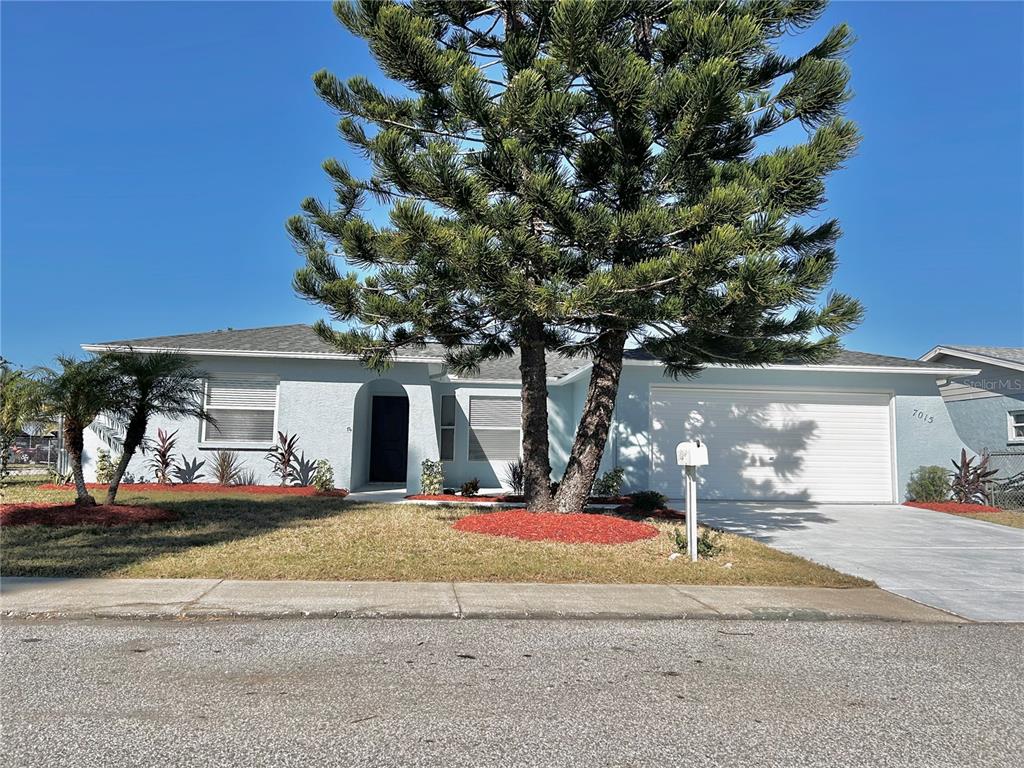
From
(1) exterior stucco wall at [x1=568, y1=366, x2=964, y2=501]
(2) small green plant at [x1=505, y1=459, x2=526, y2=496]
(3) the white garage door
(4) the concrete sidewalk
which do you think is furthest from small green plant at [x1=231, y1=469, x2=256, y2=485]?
(4) the concrete sidewalk

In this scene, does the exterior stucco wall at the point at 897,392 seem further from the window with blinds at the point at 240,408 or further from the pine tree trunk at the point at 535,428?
the window with blinds at the point at 240,408

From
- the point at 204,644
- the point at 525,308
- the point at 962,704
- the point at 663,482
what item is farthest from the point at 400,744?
the point at 663,482

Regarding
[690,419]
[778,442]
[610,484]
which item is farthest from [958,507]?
[610,484]

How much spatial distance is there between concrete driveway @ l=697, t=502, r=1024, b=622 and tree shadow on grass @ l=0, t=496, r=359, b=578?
6.83m

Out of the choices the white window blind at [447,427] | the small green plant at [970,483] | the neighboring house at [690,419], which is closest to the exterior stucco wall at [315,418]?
the neighboring house at [690,419]

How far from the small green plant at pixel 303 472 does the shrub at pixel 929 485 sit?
12630 millimetres

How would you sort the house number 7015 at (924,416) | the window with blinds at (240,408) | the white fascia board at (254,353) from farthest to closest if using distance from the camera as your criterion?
the house number 7015 at (924,416), the window with blinds at (240,408), the white fascia board at (254,353)

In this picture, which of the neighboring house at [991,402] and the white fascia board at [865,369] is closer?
the white fascia board at [865,369]

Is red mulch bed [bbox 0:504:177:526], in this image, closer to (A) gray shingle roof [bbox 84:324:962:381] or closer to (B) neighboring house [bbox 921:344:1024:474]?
(A) gray shingle roof [bbox 84:324:962:381]

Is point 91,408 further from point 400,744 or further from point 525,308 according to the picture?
point 400,744

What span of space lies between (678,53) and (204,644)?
7977 mm

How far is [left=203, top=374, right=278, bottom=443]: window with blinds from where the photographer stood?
15.5 metres

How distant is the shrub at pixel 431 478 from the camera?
1455 centimetres

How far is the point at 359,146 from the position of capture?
1001 centimetres
